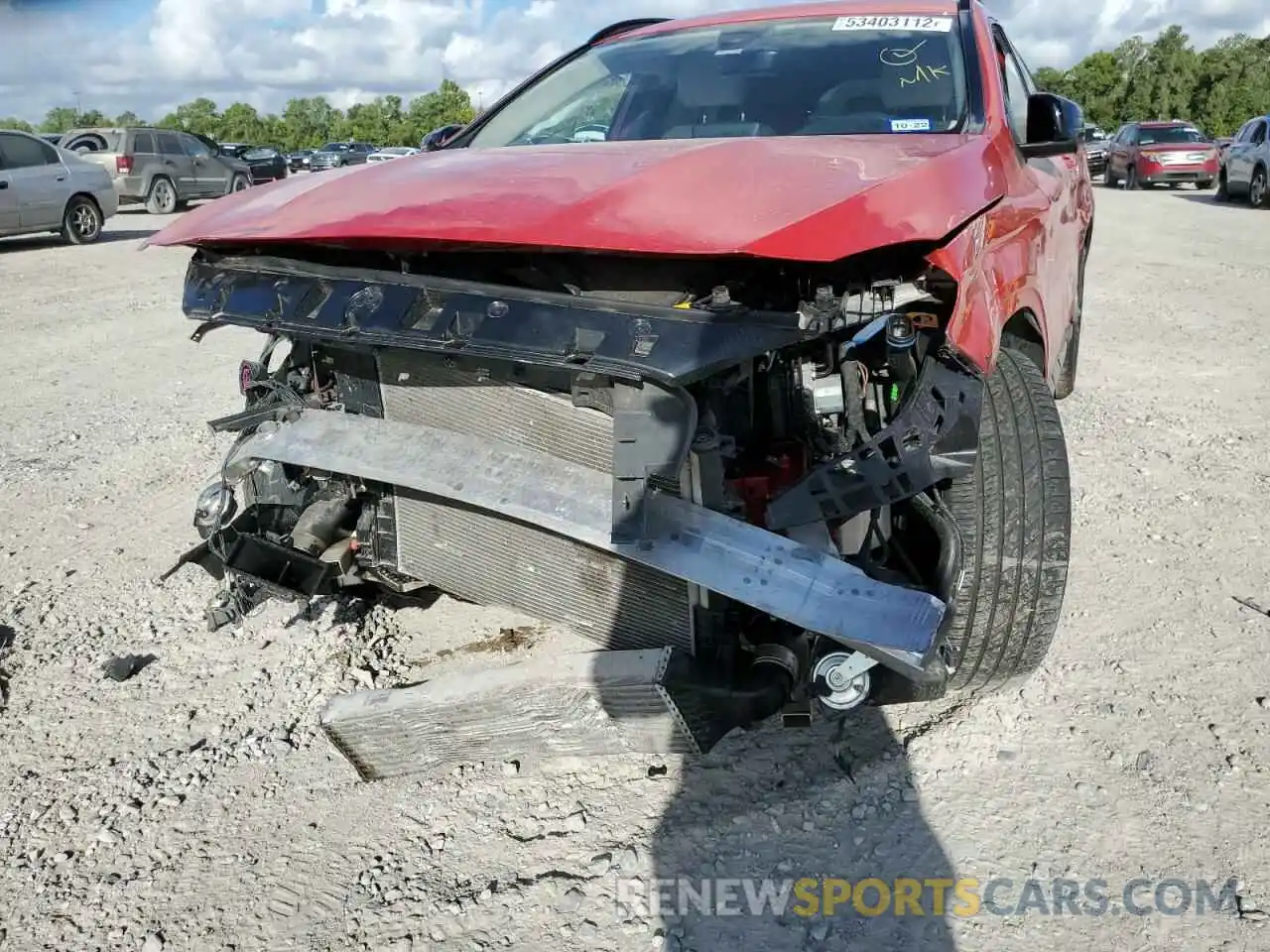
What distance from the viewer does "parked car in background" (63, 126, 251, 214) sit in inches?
692

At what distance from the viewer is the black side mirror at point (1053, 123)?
3.00 meters

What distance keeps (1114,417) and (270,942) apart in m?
4.34

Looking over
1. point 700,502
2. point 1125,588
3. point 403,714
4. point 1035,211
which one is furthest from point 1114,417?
point 403,714

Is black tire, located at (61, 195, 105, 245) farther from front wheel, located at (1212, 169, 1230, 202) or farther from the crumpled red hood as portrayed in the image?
front wheel, located at (1212, 169, 1230, 202)

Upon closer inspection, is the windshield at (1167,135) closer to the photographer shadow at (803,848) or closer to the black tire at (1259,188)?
the black tire at (1259,188)

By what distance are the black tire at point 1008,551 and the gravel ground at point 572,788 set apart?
240mm

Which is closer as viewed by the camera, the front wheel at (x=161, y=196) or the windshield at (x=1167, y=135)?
the front wheel at (x=161, y=196)

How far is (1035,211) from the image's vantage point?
3.07 metres

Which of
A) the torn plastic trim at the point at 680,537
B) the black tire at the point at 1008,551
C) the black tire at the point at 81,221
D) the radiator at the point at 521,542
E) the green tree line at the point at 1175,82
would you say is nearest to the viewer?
the torn plastic trim at the point at 680,537

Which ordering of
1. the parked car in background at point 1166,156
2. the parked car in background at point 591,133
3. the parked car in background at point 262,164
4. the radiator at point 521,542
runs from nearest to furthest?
the radiator at point 521,542, the parked car in background at point 591,133, the parked car in background at point 1166,156, the parked car in background at point 262,164

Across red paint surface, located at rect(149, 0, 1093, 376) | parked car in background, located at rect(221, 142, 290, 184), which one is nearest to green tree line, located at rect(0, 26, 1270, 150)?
parked car in background, located at rect(221, 142, 290, 184)

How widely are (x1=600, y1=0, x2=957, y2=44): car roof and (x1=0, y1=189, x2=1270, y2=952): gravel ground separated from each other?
1.87 m

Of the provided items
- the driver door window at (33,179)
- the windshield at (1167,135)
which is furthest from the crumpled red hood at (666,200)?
the windshield at (1167,135)

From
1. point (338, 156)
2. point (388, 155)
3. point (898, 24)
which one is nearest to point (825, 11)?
point (898, 24)
